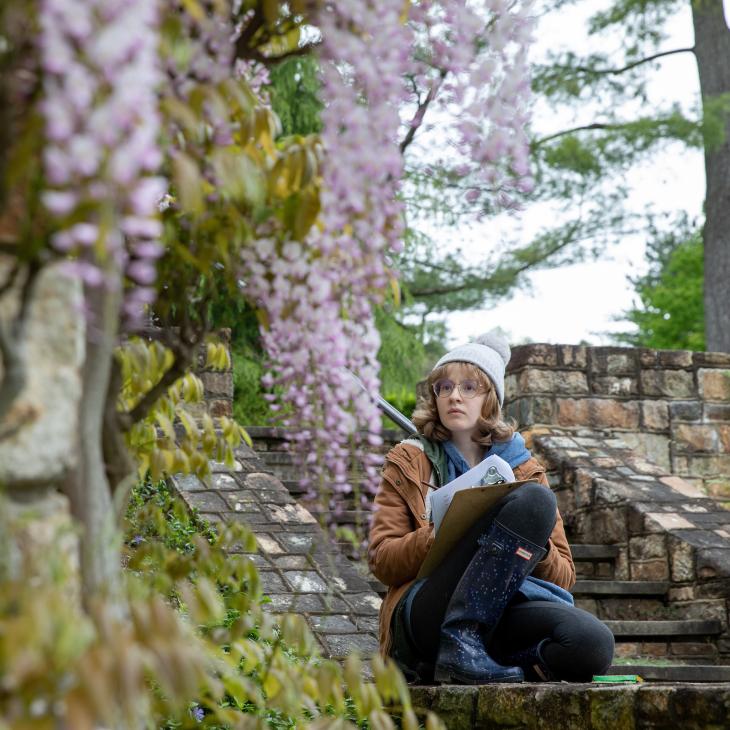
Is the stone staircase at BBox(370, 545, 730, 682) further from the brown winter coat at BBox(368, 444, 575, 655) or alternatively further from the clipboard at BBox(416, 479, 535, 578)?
the clipboard at BBox(416, 479, 535, 578)

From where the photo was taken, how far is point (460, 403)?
10.3 feet

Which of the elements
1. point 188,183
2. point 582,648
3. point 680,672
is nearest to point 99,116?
→ point 188,183

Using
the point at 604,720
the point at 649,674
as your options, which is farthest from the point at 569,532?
the point at 604,720

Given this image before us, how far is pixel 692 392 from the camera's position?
6324mm

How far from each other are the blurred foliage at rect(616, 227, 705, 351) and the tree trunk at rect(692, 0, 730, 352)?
704cm

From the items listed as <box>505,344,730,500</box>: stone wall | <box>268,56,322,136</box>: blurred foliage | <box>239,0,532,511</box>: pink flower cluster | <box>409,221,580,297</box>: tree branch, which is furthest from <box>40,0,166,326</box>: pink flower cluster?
<box>409,221,580,297</box>: tree branch

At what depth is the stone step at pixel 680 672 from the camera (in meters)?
3.80

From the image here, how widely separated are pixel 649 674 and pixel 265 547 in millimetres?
1471

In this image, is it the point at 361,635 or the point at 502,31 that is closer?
the point at 502,31

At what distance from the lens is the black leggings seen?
9.11 ft

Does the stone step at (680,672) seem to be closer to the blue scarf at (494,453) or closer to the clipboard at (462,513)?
the blue scarf at (494,453)

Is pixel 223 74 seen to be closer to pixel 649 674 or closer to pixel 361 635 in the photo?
pixel 361 635

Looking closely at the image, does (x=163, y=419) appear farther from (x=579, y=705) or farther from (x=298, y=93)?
(x=298, y=93)

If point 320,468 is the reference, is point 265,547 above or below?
below
